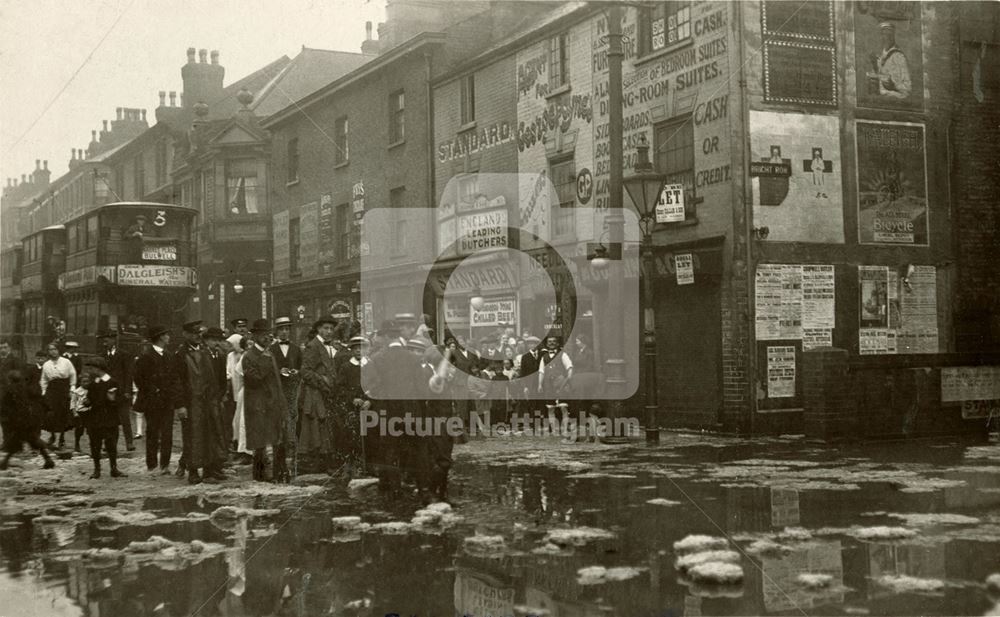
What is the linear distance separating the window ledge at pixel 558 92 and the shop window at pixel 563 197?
1.48m

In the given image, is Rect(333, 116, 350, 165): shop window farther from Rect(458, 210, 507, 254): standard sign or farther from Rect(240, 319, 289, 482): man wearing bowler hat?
Rect(240, 319, 289, 482): man wearing bowler hat

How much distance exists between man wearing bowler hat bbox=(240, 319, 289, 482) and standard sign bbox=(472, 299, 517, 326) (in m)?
11.8

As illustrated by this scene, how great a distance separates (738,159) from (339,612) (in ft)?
42.8

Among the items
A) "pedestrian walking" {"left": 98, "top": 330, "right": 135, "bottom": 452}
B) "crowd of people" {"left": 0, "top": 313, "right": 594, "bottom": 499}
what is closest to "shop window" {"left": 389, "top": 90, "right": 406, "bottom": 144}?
"pedestrian walking" {"left": 98, "top": 330, "right": 135, "bottom": 452}

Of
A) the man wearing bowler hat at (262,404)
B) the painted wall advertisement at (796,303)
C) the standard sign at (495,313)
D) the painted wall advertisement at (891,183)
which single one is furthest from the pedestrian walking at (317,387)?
the standard sign at (495,313)

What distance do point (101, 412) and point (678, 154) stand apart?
11134 mm

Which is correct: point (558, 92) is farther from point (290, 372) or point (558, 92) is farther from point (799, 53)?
point (290, 372)

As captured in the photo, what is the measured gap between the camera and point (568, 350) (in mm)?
18438

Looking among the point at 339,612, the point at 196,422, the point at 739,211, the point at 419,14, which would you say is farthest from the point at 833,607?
the point at 419,14

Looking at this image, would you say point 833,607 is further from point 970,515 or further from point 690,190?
point 690,190

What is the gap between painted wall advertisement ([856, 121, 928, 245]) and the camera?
17.7 metres

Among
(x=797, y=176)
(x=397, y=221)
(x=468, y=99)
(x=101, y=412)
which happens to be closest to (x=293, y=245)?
(x=397, y=221)

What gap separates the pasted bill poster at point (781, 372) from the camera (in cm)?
1684

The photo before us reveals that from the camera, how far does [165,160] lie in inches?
1941
